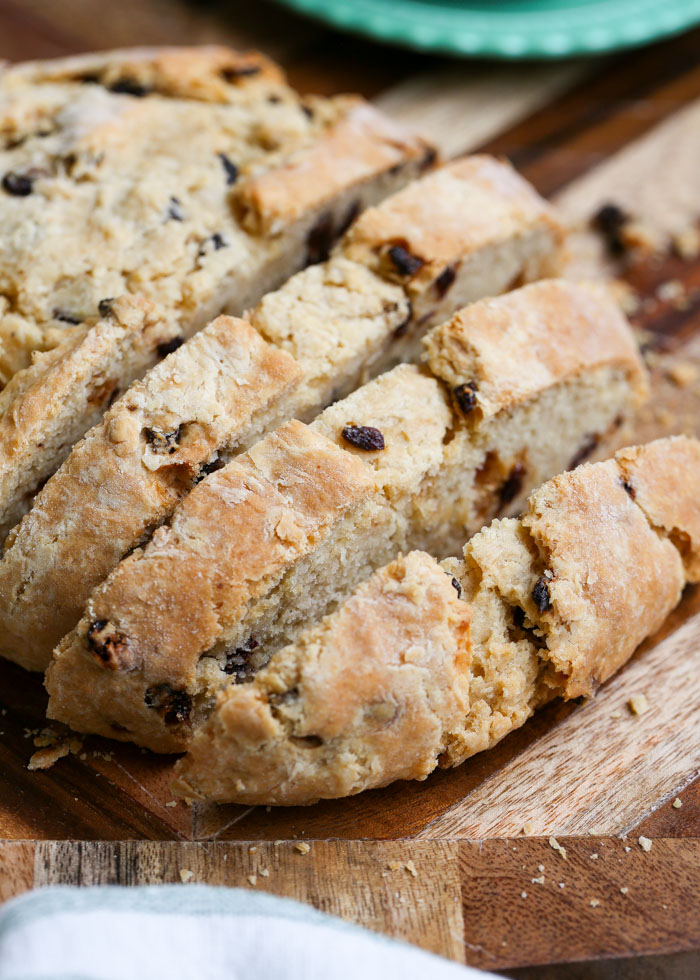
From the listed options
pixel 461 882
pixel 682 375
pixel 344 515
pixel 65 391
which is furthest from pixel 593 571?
pixel 65 391

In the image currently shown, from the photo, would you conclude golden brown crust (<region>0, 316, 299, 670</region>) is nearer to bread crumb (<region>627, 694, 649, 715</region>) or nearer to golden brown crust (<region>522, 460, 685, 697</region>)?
golden brown crust (<region>522, 460, 685, 697</region>)

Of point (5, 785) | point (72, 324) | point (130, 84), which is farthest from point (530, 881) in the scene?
point (130, 84)

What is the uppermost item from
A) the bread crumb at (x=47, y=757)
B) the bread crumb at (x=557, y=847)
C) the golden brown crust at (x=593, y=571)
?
the golden brown crust at (x=593, y=571)

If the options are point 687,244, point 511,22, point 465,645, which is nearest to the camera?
point 465,645

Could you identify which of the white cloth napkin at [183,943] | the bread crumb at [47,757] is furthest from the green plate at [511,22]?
the white cloth napkin at [183,943]

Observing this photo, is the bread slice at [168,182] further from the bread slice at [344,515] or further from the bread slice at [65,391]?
the bread slice at [344,515]

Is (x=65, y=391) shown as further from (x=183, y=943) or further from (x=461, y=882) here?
(x=461, y=882)

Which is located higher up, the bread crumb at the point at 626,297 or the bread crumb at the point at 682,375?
the bread crumb at the point at 626,297
